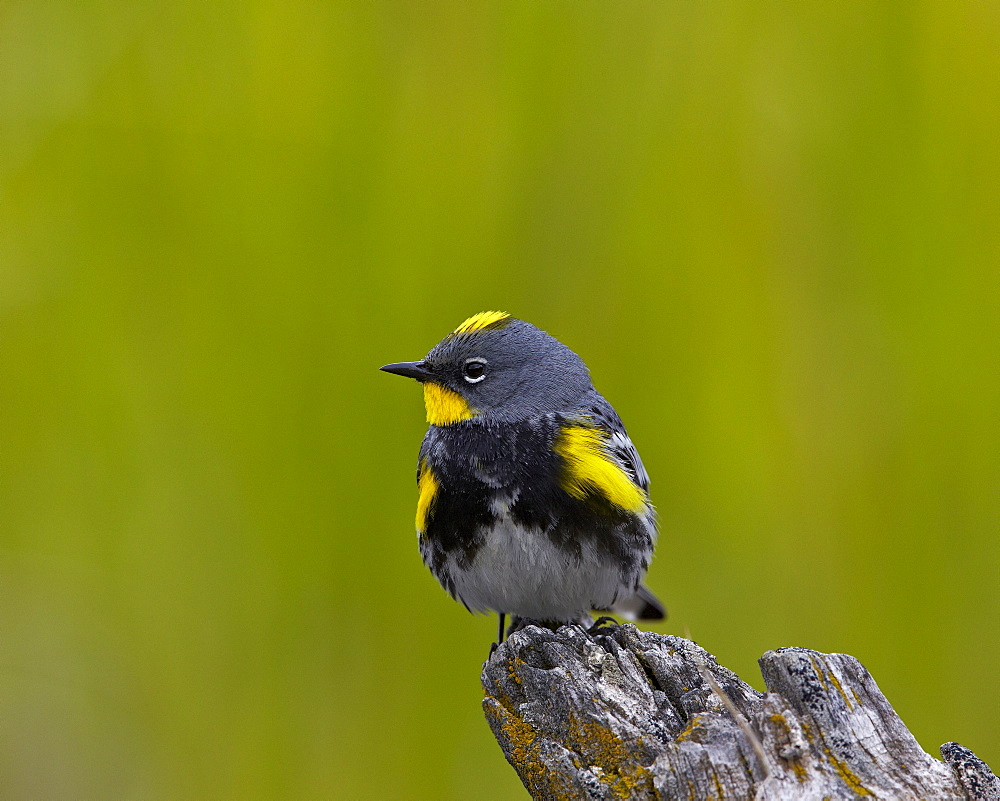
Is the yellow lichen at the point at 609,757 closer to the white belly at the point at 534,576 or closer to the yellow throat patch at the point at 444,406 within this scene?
the white belly at the point at 534,576

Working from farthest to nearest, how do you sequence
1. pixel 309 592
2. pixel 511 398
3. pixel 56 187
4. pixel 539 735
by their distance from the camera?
pixel 56 187 → pixel 309 592 → pixel 511 398 → pixel 539 735

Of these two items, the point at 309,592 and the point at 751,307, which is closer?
the point at 309,592

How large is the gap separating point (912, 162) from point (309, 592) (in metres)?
3.47

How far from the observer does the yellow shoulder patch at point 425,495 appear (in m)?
3.63

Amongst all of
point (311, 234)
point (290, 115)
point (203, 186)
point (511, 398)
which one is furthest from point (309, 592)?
point (290, 115)

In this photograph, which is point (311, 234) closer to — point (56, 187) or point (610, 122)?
point (56, 187)

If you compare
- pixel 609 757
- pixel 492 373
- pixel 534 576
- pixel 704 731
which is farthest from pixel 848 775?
pixel 492 373

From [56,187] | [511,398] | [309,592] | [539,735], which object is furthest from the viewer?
[56,187]

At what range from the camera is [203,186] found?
15.3 feet

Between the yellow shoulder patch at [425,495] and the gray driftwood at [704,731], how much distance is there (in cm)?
112

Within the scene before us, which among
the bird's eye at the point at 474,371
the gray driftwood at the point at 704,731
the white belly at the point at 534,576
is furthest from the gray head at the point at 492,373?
the gray driftwood at the point at 704,731

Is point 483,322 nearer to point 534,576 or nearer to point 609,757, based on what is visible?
point 534,576

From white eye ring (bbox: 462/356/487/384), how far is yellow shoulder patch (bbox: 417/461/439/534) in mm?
375

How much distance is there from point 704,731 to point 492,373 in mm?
1975
